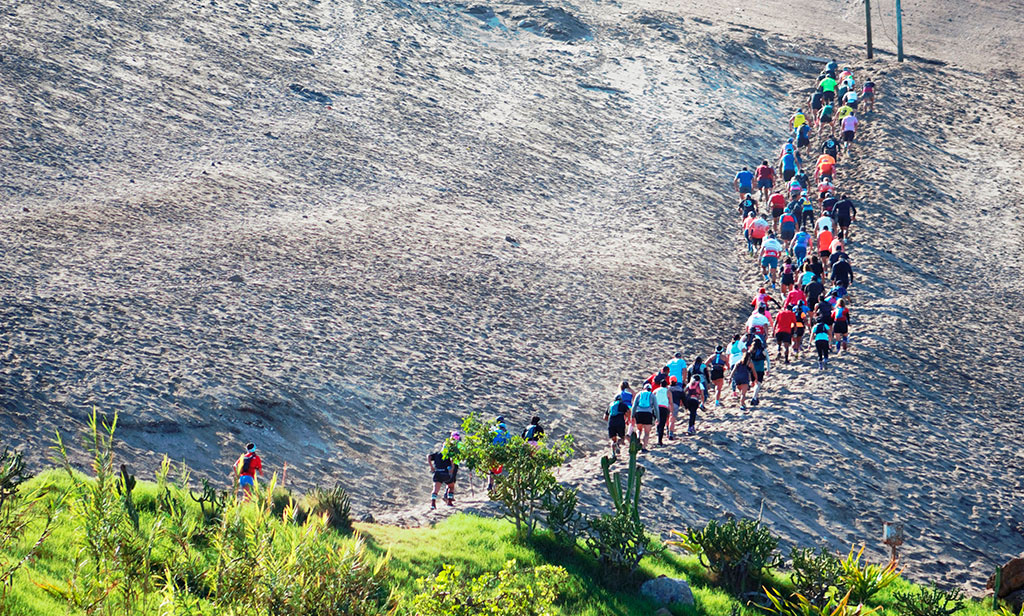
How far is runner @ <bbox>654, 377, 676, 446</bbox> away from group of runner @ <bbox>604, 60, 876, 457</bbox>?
0.02m

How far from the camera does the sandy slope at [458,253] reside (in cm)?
1611

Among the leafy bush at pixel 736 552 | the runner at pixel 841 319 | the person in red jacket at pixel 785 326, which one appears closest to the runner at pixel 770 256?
the runner at pixel 841 319

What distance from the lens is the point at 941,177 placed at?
32.7 metres

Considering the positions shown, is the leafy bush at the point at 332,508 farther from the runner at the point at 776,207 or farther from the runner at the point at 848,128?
the runner at the point at 848,128

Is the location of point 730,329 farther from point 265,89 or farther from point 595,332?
point 265,89

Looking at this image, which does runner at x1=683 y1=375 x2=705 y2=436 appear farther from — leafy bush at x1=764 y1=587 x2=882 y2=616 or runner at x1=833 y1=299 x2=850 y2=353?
leafy bush at x1=764 y1=587 x2=882 y2=616

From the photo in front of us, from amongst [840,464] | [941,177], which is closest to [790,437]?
[840,464]

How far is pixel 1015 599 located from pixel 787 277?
1085 cm

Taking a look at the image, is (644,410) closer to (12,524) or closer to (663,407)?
(663,407)

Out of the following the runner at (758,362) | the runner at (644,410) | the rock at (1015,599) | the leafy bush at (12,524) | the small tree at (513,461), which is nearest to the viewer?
the leafy bush at (12,524)

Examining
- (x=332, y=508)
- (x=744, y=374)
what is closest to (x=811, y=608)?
(x=332, y=508)

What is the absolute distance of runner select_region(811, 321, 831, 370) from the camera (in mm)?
19359

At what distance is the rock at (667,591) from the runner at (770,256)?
15.0 metres

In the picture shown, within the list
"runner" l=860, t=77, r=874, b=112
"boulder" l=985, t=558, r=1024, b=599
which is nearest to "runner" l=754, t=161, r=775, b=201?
"runner" l=860, t=77, r=874, b=112
